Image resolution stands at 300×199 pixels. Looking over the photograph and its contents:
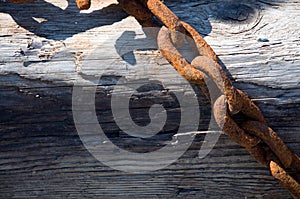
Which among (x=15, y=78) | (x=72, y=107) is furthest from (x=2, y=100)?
(x=72, y=107)

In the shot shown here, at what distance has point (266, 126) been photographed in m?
1.54

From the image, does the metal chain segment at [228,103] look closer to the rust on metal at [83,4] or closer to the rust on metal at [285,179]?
the rust on metal at [285,179]

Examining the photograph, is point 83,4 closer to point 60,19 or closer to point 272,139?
point 60,19

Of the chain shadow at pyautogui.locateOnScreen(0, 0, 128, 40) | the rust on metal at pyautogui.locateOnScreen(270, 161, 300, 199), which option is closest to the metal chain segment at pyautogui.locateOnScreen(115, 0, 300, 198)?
the rust on metal at pyautogui.locateOnScreen(270, 161, 300, 199)

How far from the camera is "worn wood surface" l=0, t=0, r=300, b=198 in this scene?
5.23ft

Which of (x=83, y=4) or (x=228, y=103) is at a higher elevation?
(x=83, y=4)

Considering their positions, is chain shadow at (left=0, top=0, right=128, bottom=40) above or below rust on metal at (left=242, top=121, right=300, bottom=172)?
above

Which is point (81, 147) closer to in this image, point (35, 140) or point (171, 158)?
point (35, 140)

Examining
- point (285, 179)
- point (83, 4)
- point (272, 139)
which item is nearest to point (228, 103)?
point (272, 139)

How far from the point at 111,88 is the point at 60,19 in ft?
0.94

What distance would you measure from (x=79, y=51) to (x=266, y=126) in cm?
57

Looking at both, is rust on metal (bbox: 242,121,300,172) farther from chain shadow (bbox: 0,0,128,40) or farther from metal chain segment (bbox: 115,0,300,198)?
chain shadow (bbox: 0,0,128,40)

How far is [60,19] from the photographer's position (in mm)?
1693

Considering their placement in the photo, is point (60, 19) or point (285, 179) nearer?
point (285, 179)
